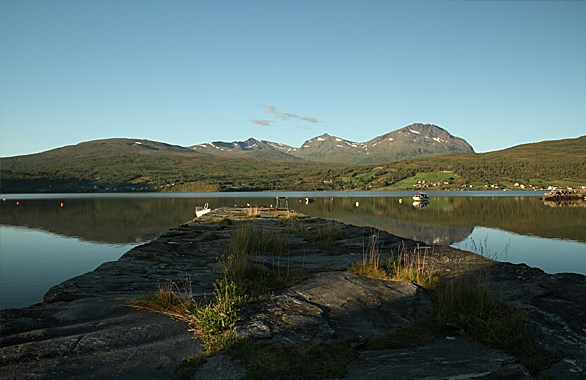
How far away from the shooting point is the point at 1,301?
13.2 meters

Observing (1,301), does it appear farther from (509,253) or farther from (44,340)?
(509,253)

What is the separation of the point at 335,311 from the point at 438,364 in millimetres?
2178

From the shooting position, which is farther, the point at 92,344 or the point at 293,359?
the point at 92,344

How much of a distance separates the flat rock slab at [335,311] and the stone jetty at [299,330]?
0.7 inches

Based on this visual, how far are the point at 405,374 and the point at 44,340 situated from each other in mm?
5019

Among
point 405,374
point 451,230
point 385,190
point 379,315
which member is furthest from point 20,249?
point 385,190

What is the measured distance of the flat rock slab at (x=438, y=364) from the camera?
532 cm

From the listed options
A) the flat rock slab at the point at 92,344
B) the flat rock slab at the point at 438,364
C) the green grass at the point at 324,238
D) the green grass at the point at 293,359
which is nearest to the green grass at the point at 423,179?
the green grass at the point at 324,238

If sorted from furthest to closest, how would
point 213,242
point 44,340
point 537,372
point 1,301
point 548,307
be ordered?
point 213,242 < point 1,301 < point 548,307 < point 44,340 < point 537,372

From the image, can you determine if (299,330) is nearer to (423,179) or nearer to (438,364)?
(438,364)

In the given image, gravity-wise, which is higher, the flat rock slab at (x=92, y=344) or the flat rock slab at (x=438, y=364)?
the flat rock slab at (x=92, y=344)

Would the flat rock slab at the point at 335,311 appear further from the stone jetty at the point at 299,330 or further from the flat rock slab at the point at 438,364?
the flat rock slab at the point at 438,364

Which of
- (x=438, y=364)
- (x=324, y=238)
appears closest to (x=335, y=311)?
(x=438, y=364)

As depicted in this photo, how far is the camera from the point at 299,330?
6648mm
